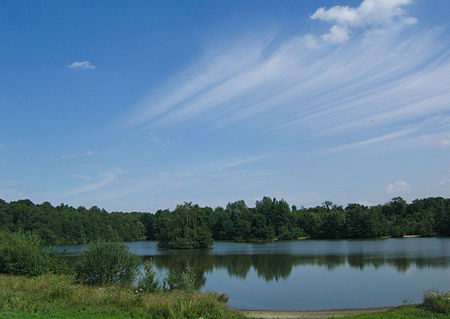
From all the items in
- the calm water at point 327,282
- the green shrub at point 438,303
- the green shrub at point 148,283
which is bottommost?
the calm water at point 327,282

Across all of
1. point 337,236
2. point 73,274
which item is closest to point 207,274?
point 73,274

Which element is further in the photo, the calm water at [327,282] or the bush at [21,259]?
the calm water at [327,282]

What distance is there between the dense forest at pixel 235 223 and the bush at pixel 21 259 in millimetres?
45146

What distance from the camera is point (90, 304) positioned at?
12273 millimetres

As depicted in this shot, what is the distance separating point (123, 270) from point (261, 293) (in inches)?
348

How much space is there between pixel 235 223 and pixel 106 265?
78.8 meters

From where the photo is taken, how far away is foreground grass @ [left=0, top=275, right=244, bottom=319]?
35.4ft

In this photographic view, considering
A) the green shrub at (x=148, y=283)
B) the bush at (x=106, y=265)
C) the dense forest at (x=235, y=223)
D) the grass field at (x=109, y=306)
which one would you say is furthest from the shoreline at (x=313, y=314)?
the dense forest at (x=235, y=223)

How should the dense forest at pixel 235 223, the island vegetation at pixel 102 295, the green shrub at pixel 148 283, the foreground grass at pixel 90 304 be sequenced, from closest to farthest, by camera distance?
1. the foreground grass at pixel 90 304
2. the island vegetation at pixel 102 295
3. the green shrub at pixel 148 283
4. the dense forest at pixel 235 223

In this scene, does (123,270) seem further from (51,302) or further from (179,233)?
(179,233)

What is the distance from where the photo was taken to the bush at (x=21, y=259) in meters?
19.5

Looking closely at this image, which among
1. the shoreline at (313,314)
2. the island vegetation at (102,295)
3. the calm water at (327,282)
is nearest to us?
the island vegetation at (102,295)

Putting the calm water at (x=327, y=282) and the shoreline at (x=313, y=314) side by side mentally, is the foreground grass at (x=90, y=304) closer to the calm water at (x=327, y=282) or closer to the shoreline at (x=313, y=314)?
the shoreline at (x=313, y=314)

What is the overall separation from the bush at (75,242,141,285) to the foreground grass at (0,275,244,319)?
4586 millimetres
